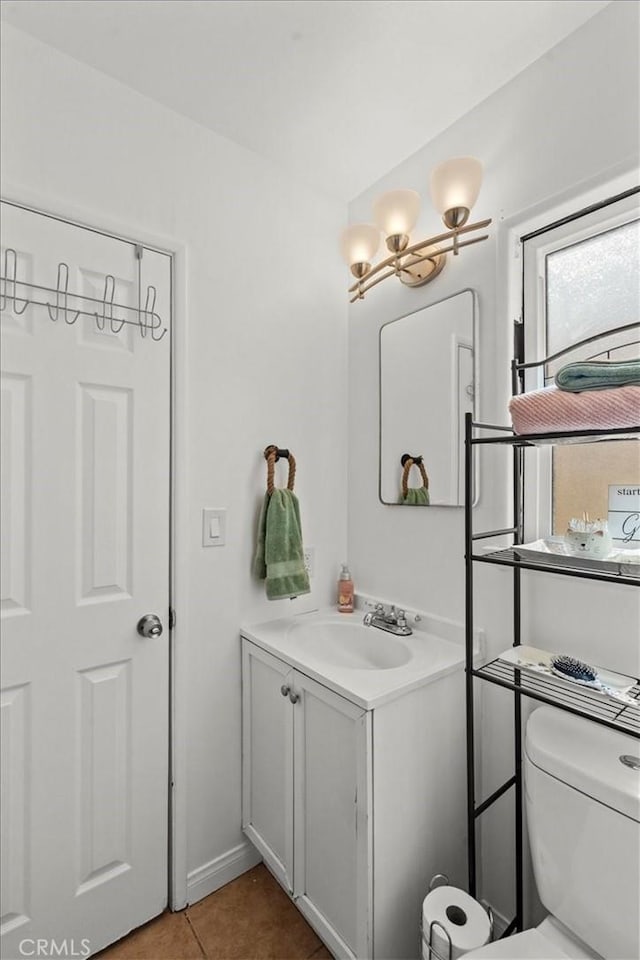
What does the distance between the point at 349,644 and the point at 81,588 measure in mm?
892

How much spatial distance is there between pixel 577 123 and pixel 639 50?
6.6 inches

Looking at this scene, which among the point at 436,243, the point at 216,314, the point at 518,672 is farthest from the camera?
the point at 216,314

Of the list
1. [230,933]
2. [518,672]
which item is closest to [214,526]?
[518,672]

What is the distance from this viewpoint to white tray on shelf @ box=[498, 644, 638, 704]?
1.03 metres

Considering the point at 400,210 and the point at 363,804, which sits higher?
the point at 400,210

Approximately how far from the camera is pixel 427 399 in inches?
64.1

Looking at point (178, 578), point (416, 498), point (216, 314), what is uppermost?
point (216, 314)

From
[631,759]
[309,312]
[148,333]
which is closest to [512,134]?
[309,312]

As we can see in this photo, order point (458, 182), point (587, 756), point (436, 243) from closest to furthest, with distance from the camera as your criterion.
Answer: point (587, 756), point (458, 182), point (436, 243)

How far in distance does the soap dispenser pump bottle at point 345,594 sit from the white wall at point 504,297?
8cm

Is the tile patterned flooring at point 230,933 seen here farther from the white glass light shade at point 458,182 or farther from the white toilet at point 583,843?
the white glass light shade at point 458,182

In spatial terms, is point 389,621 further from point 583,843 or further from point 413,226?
point 413,226

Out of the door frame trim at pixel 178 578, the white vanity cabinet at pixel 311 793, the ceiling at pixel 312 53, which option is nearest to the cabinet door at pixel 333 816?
the white vanity cabinet at pixel 311 793

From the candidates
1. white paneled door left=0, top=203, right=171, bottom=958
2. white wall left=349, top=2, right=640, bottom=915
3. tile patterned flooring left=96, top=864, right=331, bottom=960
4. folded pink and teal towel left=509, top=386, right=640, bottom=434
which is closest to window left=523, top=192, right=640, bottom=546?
white wall left=349, top=2, right=640, bottom=915
